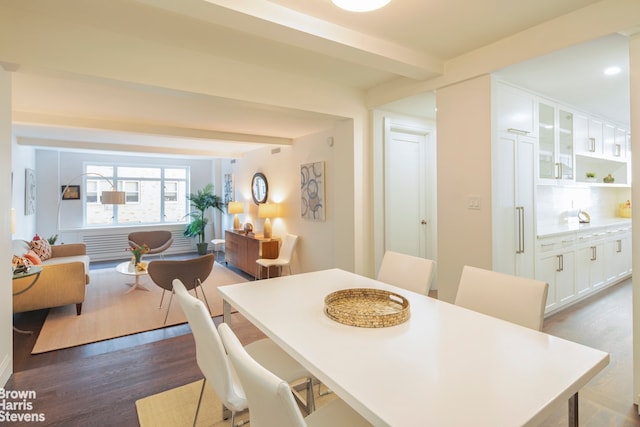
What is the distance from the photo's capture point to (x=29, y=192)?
18.9 feet

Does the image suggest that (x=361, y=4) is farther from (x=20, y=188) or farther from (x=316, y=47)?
(x=20, y=188)

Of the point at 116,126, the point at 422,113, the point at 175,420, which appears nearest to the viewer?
the point at 175,420

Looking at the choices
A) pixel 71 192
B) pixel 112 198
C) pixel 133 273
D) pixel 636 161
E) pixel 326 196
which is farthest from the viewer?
pixel 71 192

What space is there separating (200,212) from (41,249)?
12.5ft

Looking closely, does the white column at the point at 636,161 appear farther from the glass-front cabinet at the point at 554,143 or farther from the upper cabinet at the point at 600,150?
the upper cabinet at the point at 600,150

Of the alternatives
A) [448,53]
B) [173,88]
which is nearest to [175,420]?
[173,88]

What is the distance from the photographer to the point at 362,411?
90 centimetres

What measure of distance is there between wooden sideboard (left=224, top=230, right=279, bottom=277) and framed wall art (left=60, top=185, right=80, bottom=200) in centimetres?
345

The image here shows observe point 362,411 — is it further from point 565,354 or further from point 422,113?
point 422,113

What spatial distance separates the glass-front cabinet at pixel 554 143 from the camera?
3.44 m

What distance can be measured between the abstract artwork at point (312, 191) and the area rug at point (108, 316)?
1.79 metres

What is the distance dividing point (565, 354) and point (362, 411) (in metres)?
0.80

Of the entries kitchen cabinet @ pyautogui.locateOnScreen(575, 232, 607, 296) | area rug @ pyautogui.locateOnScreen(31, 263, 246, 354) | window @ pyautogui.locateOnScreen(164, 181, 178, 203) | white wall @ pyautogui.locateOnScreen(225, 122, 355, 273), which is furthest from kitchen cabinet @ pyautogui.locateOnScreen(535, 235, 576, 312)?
window @ pyautogui.locateOnScreen(164, 181, 178, 203)

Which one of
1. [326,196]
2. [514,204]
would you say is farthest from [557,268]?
[326,196]
